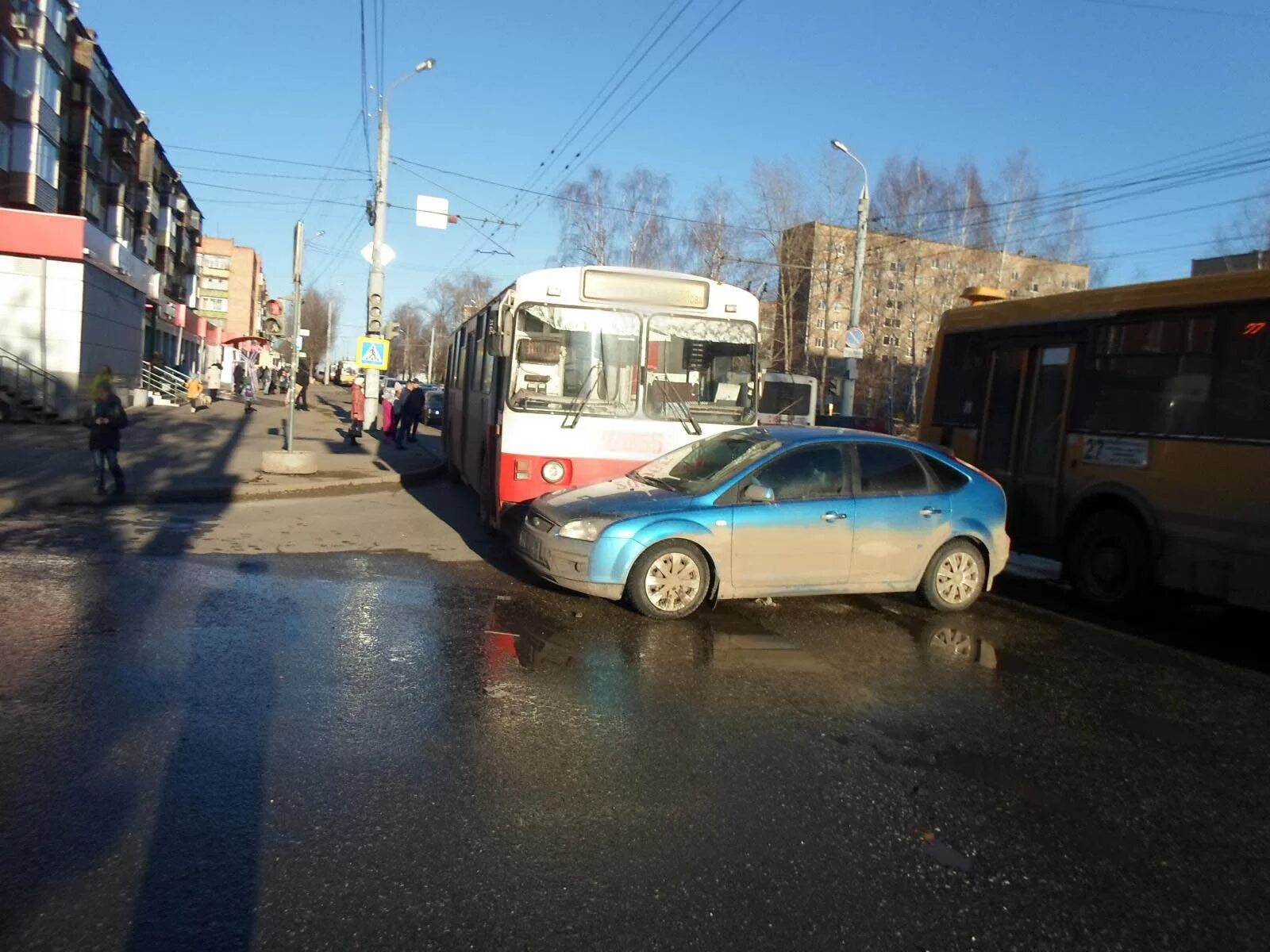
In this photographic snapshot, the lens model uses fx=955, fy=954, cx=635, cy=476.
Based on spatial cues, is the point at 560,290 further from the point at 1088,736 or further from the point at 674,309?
the point at 1088,736

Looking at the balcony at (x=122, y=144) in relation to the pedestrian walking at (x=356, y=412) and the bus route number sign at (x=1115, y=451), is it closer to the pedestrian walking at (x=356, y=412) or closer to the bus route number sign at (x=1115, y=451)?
the pedestrian walking at (x=356, y=412)

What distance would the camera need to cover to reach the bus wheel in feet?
28.0

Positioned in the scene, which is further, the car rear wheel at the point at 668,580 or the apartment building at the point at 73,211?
the apartment building at the point at 73,211

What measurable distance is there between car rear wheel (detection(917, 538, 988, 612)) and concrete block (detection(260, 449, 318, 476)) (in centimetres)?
1045

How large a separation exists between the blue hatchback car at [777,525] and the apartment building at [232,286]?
105588mm

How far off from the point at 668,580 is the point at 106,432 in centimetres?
822

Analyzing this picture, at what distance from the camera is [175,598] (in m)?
7.24

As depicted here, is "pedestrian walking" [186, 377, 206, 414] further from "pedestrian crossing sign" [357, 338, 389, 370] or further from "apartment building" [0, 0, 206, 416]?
"pedestrian crossing sign" [357, 338, 389, 370]

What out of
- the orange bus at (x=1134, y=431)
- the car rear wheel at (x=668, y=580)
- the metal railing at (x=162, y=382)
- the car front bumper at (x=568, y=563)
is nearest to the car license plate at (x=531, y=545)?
the car front bumper at (x=568, y=563)

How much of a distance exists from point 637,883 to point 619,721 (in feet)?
5.55

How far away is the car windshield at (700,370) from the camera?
9445mm

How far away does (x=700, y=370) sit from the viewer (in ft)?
31.6

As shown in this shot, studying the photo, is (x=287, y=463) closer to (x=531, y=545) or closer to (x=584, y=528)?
(x=531, y=545)

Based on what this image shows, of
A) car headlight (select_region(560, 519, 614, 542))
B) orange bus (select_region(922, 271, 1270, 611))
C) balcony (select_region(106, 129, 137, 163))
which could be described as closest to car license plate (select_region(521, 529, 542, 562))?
car headlight (select_region(560, 519, 614, 542))
